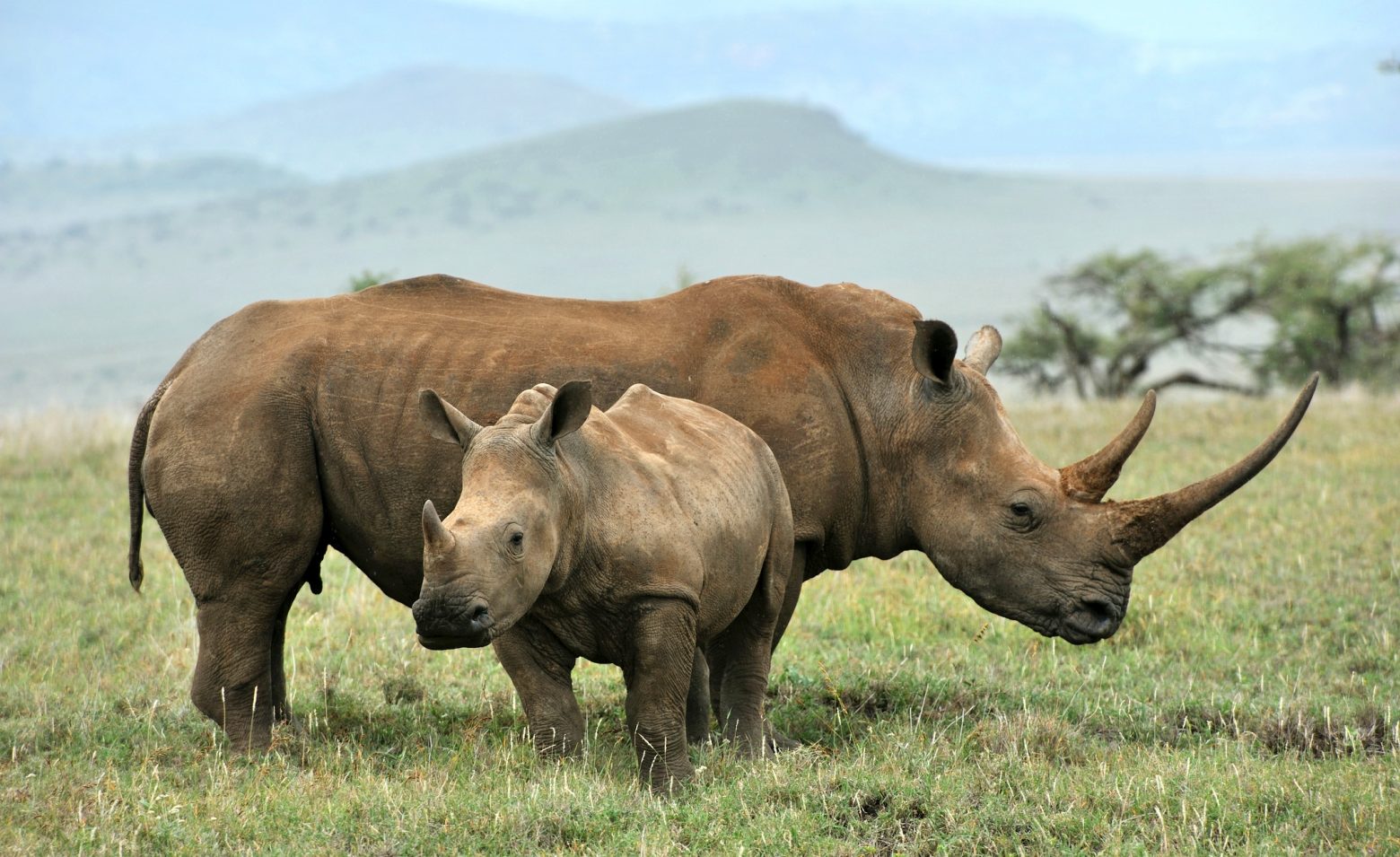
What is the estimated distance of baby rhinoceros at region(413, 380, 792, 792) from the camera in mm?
5426

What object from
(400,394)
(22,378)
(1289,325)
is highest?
(400,394)

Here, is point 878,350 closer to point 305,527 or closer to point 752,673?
point 752,673

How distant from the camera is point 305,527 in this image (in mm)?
Result: 7012

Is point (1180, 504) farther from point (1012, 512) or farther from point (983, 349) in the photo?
point (983, 349)

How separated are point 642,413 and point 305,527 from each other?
1544 millimetres

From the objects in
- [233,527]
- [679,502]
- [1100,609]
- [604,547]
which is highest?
[679,502]

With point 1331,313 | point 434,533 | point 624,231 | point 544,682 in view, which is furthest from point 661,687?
point 624,231

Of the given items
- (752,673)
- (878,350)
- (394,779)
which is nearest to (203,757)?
(394,779)

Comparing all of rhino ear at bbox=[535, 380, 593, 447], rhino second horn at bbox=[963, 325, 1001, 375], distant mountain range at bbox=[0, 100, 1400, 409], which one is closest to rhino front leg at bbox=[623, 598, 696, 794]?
rhino ear at bbox=[535, 380, 593, 447]

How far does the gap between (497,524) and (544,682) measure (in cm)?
105

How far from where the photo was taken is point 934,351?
278 inches

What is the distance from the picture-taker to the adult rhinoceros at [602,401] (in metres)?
6.95

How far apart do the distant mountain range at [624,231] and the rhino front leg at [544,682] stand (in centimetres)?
6725

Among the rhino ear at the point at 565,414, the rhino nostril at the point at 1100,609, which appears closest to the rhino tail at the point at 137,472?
the rhino ear at the point at 565,414
